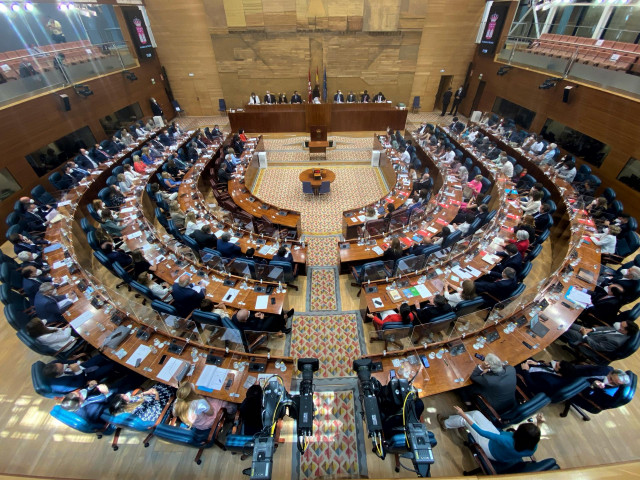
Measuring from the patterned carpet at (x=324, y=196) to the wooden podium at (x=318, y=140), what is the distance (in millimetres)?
1510

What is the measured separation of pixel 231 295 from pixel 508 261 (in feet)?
21.0

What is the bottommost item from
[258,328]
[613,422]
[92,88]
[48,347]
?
[613,422]

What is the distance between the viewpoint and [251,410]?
156 inches

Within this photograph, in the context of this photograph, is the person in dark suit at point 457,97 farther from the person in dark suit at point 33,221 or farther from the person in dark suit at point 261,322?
the person in dark suit at point 33,221

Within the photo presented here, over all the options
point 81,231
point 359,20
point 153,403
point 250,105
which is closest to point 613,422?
point 153,403

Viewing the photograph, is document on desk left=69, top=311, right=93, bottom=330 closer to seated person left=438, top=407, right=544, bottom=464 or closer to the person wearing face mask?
seated person left=438, top=407, right=544, bottom=464

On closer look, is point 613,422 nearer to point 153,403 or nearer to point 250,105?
point 153,403

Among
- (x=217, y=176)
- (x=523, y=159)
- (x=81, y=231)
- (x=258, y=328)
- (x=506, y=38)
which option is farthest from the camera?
(x=506, y=38)

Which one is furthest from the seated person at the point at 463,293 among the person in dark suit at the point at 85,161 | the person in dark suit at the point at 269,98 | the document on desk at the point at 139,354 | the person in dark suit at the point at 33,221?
the person in dark suit at the point at 269,98

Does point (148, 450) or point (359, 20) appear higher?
point (359, 20)

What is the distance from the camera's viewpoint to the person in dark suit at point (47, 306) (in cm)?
A: 543

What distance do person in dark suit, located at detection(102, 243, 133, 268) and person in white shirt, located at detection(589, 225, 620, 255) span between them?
12.1 metres

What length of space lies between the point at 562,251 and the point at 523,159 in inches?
211

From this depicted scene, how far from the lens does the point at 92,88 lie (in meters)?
13.4
